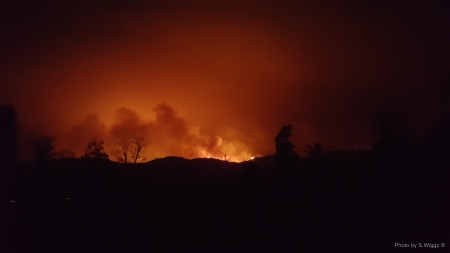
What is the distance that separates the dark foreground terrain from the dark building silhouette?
1.11 m

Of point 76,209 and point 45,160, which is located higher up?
point 45,160

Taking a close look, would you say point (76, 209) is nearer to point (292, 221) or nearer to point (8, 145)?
point (8, 145)

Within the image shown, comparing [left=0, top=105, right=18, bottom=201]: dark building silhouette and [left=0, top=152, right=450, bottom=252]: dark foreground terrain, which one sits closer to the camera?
[left=0, top=152, right=450, bottom=252]: dark foreground terrain

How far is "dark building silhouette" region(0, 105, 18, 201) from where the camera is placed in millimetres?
25438

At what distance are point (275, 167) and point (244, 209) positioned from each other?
14552mm

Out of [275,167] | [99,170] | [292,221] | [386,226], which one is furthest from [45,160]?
[386,226]

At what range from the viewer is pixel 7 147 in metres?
25.7

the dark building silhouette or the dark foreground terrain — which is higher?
the dark building silhouette

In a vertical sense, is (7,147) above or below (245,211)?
above

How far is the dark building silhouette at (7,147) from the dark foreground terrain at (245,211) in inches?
43.7

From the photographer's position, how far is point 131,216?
28062mm

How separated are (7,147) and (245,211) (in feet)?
41.2

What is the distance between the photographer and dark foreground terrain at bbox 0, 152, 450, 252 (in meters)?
22.9

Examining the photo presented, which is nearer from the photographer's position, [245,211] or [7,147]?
[7,147]
